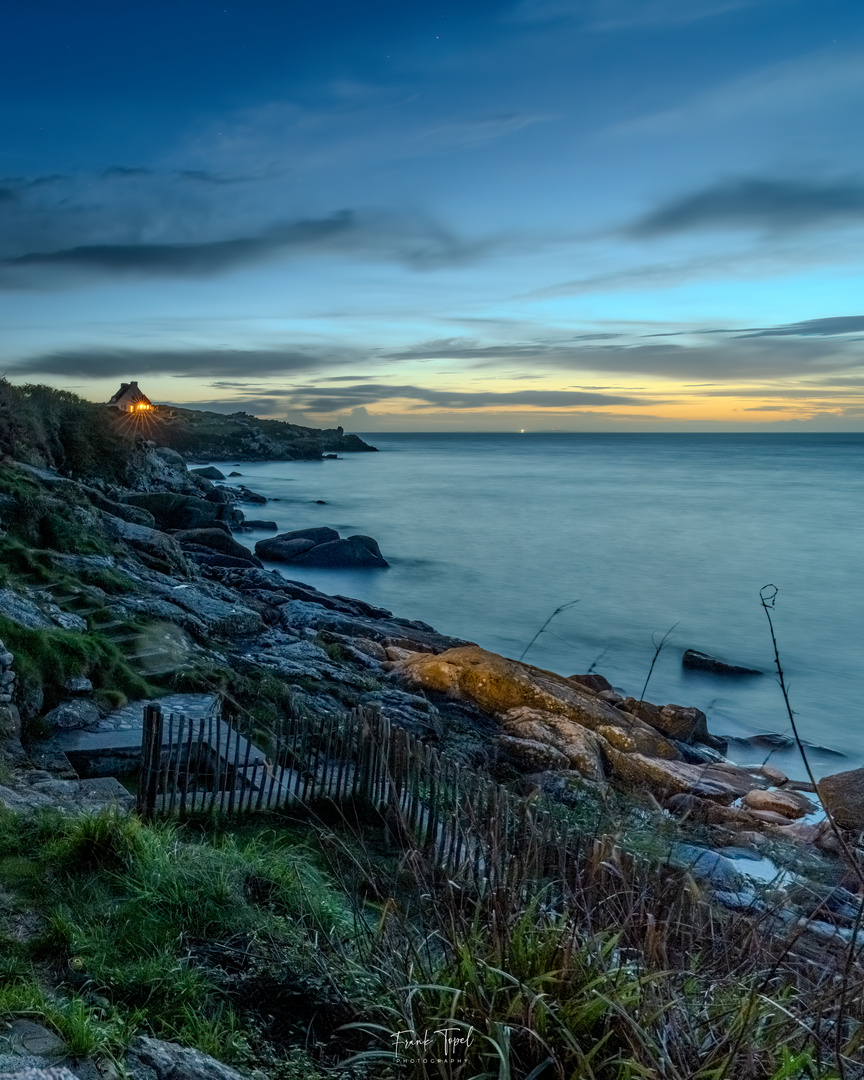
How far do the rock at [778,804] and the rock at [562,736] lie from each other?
244 cm

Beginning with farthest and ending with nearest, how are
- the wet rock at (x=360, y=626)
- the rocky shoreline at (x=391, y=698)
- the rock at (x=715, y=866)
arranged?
the wet rock at (x=360, y=626)
the rocky shoreline at (x=391, y=698)
the rock at (x=715, y=866)

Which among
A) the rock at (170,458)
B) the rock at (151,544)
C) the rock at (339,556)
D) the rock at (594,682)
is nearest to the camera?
the rock at (594,682)

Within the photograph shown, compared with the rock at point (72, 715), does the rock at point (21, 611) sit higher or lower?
higher

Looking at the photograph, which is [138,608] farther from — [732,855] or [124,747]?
A: [732,855]

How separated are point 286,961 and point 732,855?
754cm

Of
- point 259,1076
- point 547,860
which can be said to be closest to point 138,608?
point 547,860

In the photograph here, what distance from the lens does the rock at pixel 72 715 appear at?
893 cm

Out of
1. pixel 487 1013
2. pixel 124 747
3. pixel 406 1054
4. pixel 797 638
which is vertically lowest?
pixel 797 638

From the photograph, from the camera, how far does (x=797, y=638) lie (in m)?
24.7

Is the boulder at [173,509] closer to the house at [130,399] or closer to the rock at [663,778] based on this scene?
the house at [130,399]

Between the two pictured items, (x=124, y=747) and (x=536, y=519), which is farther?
(x=536, y=519)

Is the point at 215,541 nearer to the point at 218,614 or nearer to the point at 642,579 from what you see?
the point at 218,614

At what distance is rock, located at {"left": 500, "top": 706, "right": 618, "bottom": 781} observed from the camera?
12.4 m

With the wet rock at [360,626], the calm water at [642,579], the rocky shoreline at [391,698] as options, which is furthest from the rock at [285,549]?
the rocky shoreline at [391,698]
